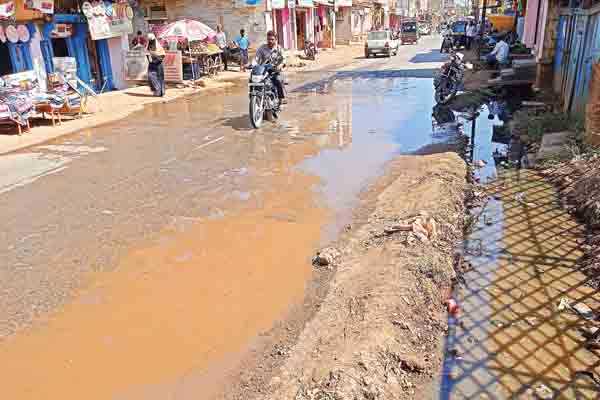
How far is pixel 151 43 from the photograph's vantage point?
15289mm

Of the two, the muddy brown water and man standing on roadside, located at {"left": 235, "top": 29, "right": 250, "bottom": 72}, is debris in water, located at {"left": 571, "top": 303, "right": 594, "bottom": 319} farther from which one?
man standing on roadside, located at {"left": 235, "top": 29, "right": 250, "bottom": 72}

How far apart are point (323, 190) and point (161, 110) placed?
8149mm

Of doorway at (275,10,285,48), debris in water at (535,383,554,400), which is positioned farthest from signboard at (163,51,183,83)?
debris in water at (535,383,554,400)

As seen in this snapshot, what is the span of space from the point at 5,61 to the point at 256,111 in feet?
26.7

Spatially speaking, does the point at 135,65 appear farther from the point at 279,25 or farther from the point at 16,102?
the point at 279,25

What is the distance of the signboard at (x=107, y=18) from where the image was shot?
49.5 feet

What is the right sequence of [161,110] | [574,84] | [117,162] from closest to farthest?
[117,162] → [574,84] → [161,110]

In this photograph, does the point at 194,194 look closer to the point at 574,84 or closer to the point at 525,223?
the point at 525,223

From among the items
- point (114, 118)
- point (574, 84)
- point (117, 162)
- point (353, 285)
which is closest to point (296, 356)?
point (353, 285)

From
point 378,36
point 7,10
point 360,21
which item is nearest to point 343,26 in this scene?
point 360,21

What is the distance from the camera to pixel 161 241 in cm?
521

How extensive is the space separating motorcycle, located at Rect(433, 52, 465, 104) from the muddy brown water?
289 inches

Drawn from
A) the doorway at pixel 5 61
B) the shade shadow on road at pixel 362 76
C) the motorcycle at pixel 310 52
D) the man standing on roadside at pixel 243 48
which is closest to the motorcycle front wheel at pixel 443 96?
the shade shadow on road at pixel 362 76

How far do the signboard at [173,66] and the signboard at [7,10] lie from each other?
599 cm
